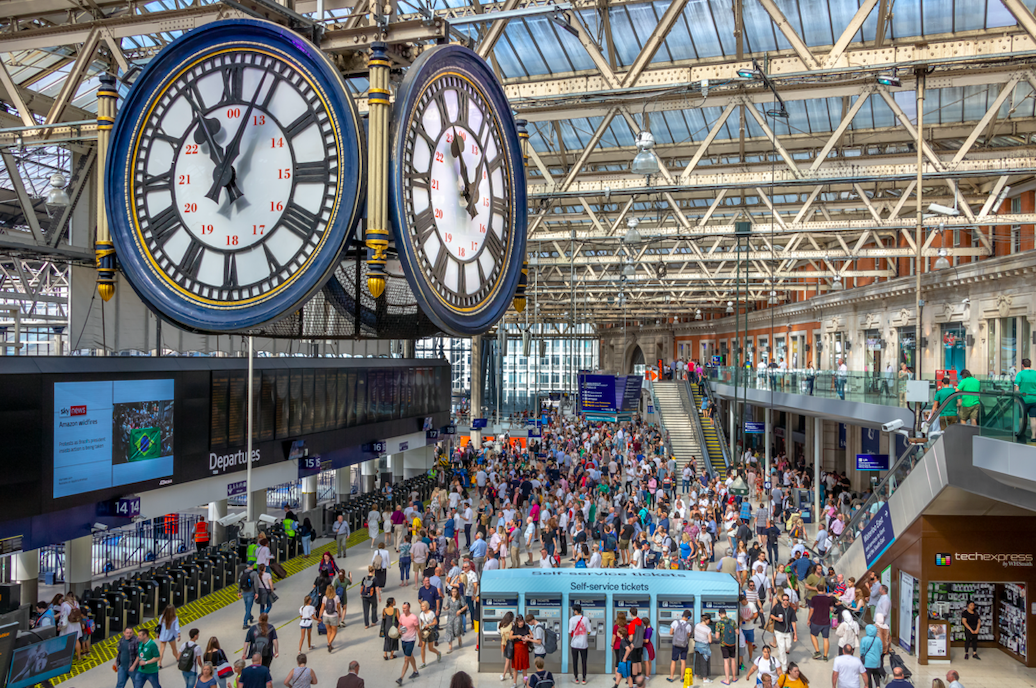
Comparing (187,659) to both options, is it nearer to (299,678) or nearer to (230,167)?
(299,678)

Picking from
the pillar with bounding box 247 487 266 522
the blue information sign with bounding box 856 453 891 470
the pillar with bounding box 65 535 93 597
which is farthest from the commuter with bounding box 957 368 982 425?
the pillar with bounding box 247 487 266 522

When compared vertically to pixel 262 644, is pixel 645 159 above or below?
above

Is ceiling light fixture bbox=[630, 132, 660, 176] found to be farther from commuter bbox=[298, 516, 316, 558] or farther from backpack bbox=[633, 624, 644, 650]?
commuter bbox=[298, 516, 316, 558]

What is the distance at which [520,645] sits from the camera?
1222 centimetres

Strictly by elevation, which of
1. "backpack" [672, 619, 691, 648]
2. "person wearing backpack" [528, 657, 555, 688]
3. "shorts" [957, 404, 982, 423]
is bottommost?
"backpack" [672, 619, 691, 648]

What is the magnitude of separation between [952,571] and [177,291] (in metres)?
15.6

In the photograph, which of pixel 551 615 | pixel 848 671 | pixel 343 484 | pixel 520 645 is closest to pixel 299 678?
pixel 520 645

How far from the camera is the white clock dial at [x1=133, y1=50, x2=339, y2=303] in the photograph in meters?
2.47

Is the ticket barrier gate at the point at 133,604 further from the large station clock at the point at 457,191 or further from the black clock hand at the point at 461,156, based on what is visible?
the black clock hand at the point at 461,156

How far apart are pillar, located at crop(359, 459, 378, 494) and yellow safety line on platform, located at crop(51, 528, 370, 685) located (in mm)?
10801

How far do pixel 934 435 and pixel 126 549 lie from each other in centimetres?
1972

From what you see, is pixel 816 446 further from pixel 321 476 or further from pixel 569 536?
pixel 321 476

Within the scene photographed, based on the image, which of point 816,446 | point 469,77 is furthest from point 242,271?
point 816,446

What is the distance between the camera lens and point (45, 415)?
13.7 meters
